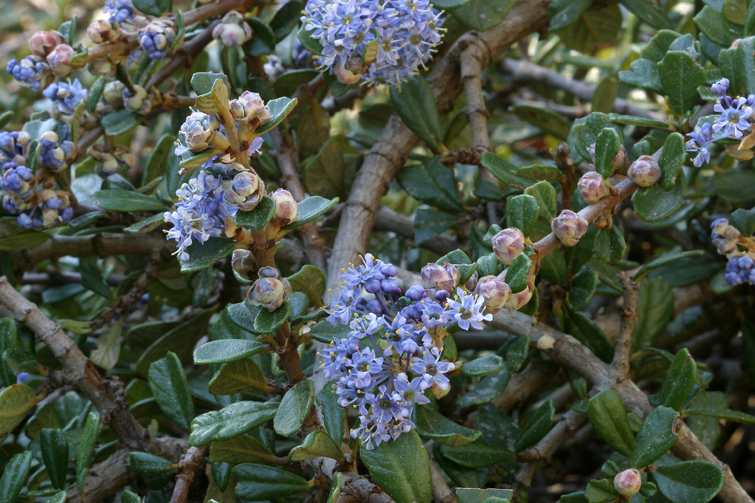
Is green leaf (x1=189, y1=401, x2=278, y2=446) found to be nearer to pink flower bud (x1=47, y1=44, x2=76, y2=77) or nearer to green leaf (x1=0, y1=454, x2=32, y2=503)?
green leaf (x1=0, y1=454, x2=32, y2=503)

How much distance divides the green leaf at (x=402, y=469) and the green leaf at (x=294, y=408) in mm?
137

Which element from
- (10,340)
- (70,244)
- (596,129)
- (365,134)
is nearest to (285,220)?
(596,129)

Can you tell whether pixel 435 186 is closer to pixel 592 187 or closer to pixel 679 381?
pixel 592 187

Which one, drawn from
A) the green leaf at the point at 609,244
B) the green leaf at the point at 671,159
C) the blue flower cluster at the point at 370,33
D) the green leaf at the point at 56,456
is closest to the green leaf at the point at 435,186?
the blue flower cluster at the point at 370,33

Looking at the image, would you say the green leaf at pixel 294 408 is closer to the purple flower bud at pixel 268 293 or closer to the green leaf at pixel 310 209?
the purple flower bud at pixel 268 293

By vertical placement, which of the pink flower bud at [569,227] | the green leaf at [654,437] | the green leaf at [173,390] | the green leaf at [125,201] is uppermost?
the pink flower bud at [569,227]

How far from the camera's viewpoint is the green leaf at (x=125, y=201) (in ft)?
5.62

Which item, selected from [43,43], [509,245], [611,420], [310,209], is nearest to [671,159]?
[509,245]

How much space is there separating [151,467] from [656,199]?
1.29m

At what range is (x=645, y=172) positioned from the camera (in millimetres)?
1419

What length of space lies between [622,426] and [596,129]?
695 mm

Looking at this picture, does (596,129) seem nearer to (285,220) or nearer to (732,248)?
(732,248)

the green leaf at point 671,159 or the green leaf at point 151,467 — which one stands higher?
the green leaf at point 671,159

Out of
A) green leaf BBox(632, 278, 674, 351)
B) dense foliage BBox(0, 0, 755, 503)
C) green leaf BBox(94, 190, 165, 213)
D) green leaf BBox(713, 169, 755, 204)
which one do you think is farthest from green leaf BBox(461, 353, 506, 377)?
green leaf BBox(713, 169, 755, 204)
